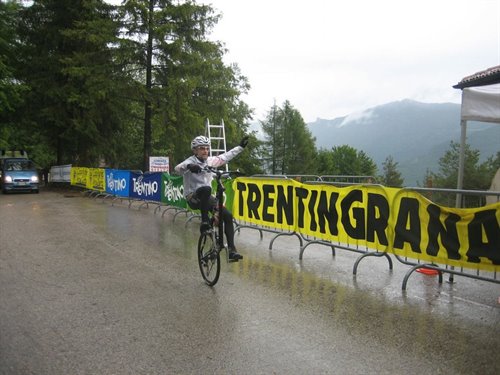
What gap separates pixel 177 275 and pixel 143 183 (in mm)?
10648

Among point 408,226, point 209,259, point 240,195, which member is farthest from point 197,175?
point 240,195

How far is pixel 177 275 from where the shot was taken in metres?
7.22

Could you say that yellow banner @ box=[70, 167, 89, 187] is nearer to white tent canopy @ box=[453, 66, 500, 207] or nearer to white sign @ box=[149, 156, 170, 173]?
white sign @ box=[149, 156, 170, 173]

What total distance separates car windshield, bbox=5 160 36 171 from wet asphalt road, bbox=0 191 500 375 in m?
20.2

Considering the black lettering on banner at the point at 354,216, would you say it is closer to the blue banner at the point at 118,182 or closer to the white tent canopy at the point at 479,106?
the white tent canopy at the point at 479,106

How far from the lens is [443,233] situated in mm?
6273

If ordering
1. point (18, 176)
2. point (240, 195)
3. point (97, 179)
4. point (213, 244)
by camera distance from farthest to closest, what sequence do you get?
1. point (18, 176)
2. point (97, 179)
3. point (240, 195)
4. point (213, 244)

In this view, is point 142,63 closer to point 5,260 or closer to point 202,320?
point 5,260

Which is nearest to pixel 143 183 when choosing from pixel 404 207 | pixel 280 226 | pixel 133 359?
pixel 280 226

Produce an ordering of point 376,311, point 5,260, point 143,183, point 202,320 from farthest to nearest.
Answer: point 143,183 < point 5,260 < point 376,311 < point 202,320

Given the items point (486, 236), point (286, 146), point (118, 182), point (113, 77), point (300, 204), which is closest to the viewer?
point (486, 236)

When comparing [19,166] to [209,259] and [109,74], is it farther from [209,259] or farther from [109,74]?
[209,259]

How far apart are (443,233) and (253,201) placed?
16.0 ft

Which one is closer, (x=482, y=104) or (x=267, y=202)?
(x=482, y=104)
